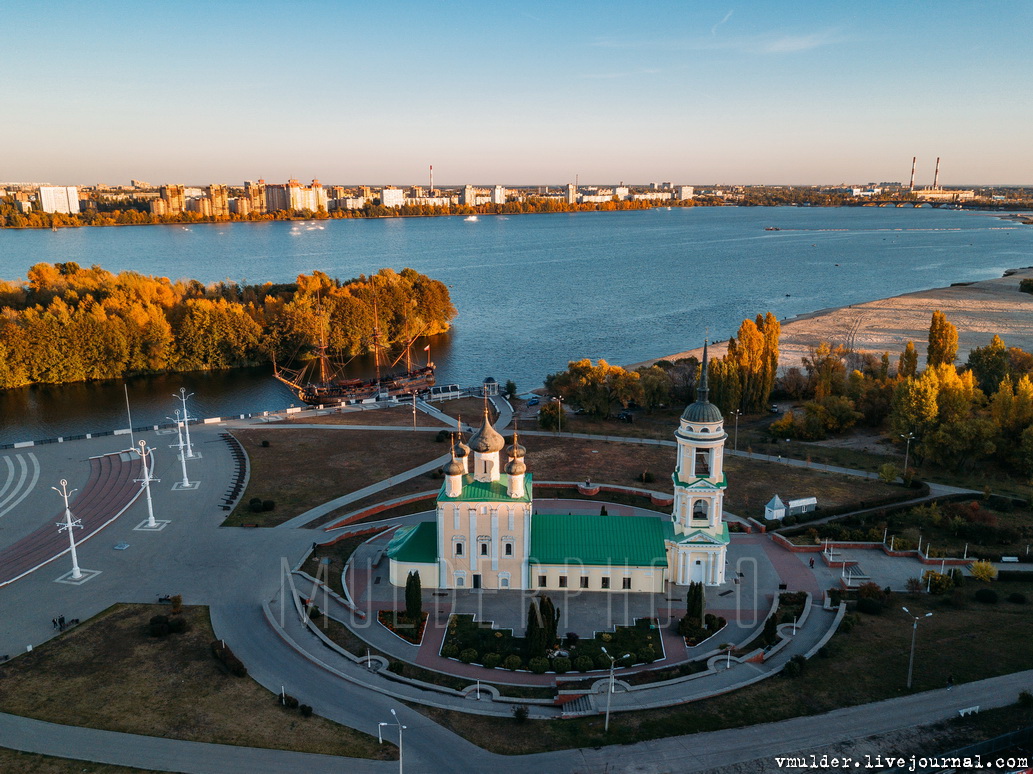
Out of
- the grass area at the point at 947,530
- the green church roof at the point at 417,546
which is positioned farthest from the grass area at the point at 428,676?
the grass area at the point at 947,530

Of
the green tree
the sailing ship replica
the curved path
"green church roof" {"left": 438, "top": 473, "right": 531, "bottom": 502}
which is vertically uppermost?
the green tree

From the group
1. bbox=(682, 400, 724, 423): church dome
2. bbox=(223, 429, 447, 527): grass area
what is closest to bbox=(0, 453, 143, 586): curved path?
bbox=(223, 429, 447, 527): grass area

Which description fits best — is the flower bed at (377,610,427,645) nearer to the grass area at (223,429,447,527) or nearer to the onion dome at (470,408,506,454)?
the onion dome at (470,408,506,454)

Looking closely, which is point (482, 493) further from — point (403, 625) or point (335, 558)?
point (335, 558)

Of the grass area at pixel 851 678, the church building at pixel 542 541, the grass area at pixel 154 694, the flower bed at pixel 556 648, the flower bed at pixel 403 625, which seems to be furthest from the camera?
the church building at pixel 542 541

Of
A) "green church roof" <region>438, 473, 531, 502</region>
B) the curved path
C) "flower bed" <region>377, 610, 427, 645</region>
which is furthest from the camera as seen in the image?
the curved path

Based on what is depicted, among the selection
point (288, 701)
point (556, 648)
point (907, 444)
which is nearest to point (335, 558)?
point (288, 701)

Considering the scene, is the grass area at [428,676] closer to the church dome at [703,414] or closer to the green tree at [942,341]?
the church dome at [703,414]
